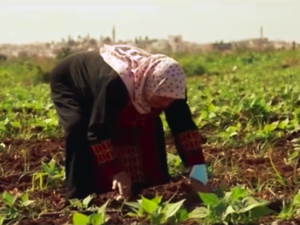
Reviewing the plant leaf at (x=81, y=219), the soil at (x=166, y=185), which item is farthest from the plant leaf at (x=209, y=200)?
the plant leaf at (x=81, y=219)

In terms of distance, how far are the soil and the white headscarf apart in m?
0.56

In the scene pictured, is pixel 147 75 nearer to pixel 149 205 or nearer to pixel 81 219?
pixel 149 205

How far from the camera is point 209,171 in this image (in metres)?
4.44

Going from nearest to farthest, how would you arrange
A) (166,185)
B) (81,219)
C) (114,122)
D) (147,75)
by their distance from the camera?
(81,219), (147,75), (114,122), (166,185)

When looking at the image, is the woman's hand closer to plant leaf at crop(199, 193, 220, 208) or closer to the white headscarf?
the white headscarf

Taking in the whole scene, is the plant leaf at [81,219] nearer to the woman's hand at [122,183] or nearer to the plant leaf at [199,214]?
the plant leaf at [199,214]

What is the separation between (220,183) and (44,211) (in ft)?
3.79

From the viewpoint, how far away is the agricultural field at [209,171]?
3104 millimetres

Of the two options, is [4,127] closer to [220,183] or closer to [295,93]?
[220,183]

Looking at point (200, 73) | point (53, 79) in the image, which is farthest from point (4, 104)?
point (200, 73)

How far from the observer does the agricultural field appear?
310 cm

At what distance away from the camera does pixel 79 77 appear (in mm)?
3961

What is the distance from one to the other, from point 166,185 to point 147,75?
96 centimetres

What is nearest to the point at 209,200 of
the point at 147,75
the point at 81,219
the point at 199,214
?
the point at 199,214
